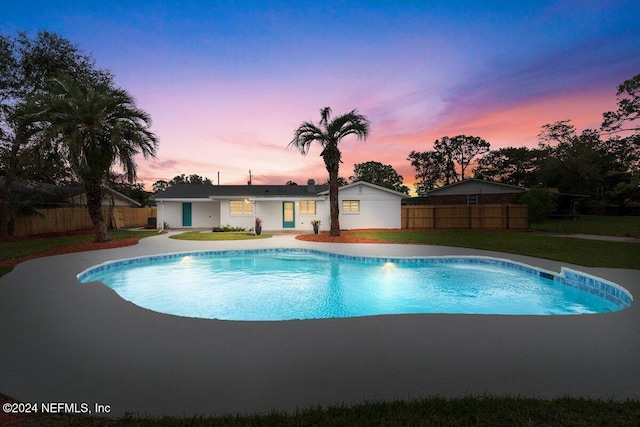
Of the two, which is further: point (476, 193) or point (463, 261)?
point (476, 193)

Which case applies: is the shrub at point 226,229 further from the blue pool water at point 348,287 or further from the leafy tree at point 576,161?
the leafy tree at point 576,161

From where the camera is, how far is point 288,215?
2247cm

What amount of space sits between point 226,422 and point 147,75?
59.9ft

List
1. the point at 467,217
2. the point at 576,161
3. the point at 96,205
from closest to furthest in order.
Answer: the point at 96,205 < the point at 467,217 < the point at 576,161

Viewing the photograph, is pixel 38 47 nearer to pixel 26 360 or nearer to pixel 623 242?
pixel 26 360

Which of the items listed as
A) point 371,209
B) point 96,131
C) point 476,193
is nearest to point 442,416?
point 96,131

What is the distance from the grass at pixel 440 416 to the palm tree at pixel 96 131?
46.0 ft

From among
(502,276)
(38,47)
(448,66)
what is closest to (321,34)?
(448,66)

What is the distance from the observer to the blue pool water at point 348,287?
659 centimetres

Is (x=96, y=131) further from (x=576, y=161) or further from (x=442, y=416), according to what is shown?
(x=576, y=161)

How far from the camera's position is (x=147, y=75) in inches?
620

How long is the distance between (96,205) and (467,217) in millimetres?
23855

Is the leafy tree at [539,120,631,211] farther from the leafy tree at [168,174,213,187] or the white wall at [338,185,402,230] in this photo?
the leafy tree at [168,174,213,187]

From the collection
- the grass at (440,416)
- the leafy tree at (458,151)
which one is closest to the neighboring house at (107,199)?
the grass at (440,416)
